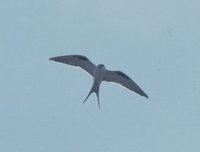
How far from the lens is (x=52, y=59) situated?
17.5m

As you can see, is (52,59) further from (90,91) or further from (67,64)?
(90,91)

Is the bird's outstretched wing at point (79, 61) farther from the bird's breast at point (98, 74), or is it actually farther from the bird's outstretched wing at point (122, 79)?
the bird's outstretched wing at point (122, 79)

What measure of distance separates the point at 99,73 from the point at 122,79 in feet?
4.40

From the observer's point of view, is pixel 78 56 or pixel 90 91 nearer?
pixel 90 91

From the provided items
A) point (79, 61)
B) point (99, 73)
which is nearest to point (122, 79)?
point (99, 73)

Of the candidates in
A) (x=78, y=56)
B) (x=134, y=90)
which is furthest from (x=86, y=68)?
(x=134, y=90)

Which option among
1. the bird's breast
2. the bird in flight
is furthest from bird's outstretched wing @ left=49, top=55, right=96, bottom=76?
the bird's breast

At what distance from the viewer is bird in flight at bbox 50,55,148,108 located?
17531 millimetres

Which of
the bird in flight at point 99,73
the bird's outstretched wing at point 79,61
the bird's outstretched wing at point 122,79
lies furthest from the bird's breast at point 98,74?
the bird's outstretched wing at point 79,61

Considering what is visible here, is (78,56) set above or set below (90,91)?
above

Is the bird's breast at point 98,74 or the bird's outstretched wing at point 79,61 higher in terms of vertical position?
the bird's outstretched wing at point 79,61

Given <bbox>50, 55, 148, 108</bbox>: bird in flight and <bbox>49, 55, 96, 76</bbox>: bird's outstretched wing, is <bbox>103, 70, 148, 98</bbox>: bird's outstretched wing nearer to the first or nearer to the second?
<bbox>50, 55, 148, 108</bbox>: bird in flight

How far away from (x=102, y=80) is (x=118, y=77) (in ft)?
3.19

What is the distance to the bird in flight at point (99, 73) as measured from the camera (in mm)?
17531
